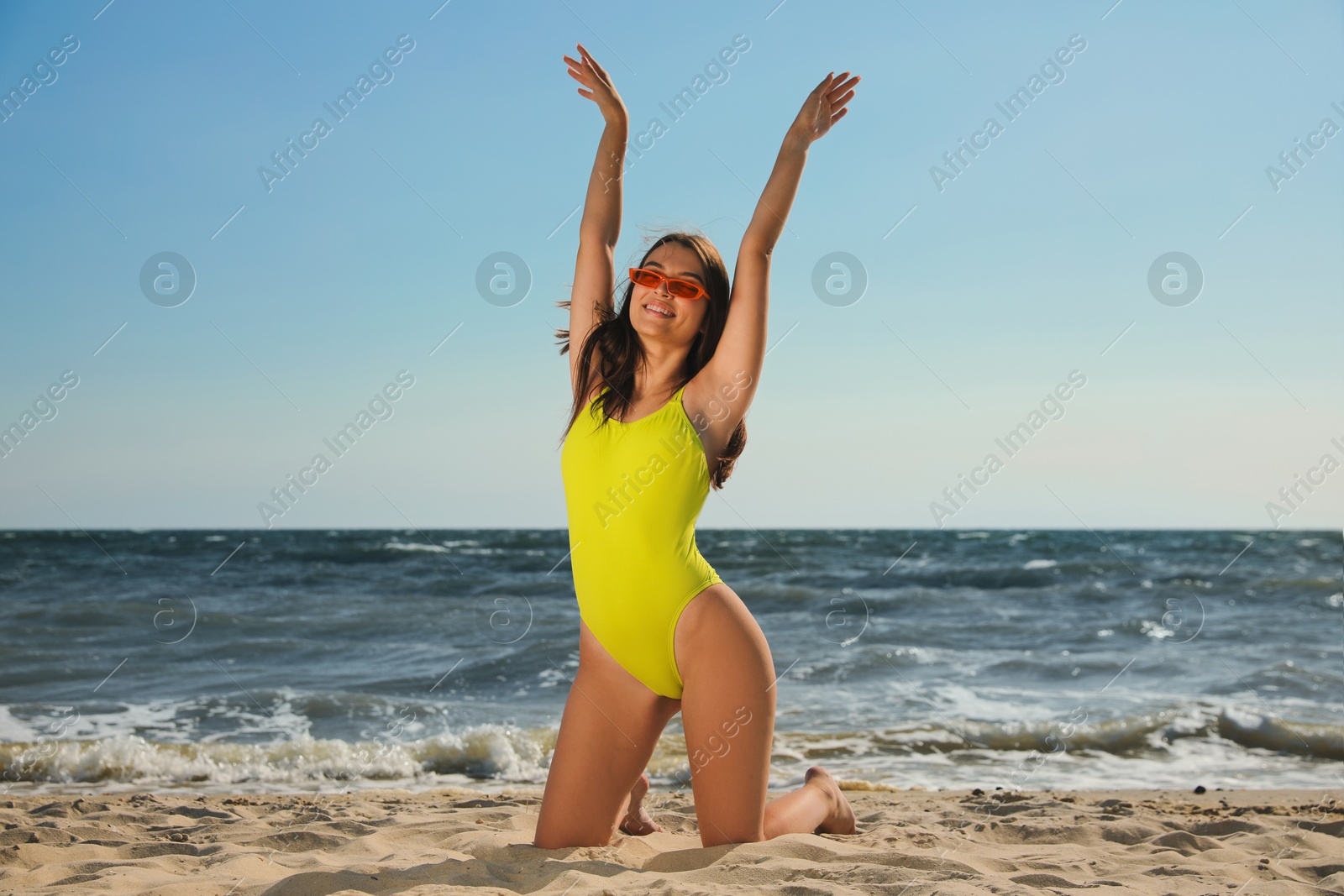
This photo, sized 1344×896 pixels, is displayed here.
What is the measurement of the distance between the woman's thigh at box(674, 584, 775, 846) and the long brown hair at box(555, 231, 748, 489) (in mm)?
523

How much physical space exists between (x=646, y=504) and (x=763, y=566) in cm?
1897

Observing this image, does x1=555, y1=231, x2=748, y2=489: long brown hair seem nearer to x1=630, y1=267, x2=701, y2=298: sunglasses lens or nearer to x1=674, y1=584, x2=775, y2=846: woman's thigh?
x1=630, y1=267, x2=701, y2=298: sunglasses lens

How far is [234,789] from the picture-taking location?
558 cm

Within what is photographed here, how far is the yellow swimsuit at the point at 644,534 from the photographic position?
3.16 m

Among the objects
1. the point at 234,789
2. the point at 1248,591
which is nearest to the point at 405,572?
the point at 234,789

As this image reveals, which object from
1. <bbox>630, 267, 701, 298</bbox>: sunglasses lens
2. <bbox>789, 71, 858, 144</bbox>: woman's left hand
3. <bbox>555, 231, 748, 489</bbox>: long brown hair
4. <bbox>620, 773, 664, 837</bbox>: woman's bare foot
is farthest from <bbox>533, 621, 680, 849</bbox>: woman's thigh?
<bbox>789, 71, 858, 144</bbox>: woman's left hand

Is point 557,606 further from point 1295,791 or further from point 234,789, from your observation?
point 1295,791

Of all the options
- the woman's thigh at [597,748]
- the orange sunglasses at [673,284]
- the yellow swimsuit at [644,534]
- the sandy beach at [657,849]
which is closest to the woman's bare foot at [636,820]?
the sandy beach at [657,849]

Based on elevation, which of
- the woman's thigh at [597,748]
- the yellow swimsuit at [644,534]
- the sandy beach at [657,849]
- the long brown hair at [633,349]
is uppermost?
the long brown hair at [633,349]

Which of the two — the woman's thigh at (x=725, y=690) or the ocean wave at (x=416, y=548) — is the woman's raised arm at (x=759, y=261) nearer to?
the woman's thigh at (x=725, y=690)

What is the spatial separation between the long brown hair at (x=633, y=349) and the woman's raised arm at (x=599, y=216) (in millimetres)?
51

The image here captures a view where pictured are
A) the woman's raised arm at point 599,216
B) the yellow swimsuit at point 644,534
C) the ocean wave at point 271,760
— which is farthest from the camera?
the ocean wave at point 271,760

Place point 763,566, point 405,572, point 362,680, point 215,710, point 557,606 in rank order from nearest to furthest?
1. point 215,710
2. point 362,680
3. point 557,606
4. point 405,572
5. point 763,566

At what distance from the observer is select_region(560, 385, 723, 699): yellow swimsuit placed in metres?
3.16
